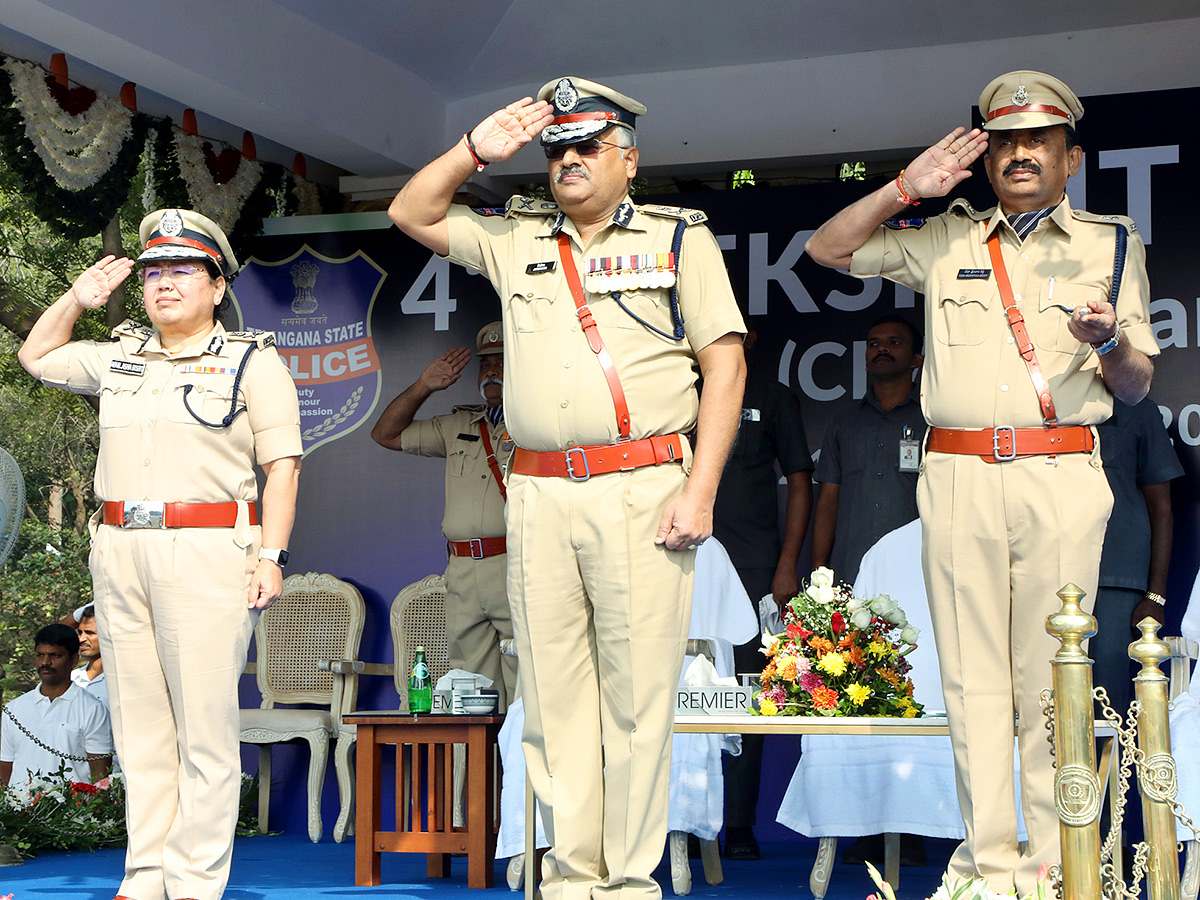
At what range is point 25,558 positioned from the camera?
22.3 ft

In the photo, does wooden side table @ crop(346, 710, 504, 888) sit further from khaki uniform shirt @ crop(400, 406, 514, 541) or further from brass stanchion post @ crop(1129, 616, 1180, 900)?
brass stanchion post @ crop(1129, 616, 1180, 900)

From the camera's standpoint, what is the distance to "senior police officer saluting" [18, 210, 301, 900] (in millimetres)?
3830

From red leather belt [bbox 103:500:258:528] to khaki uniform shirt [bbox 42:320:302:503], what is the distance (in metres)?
0.03

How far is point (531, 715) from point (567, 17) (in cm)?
424

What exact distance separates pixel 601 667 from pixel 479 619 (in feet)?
9.94

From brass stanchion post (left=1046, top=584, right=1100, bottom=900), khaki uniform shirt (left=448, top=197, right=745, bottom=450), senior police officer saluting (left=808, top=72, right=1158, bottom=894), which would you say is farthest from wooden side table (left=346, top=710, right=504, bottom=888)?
brass stanchion post (left=1046, top=584, right=1100, bottom=900)

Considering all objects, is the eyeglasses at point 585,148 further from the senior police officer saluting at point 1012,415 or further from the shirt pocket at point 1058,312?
the shirt pocket at point 1058,312

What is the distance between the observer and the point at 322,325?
7.32 m

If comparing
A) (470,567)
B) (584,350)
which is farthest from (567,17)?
(584,350)

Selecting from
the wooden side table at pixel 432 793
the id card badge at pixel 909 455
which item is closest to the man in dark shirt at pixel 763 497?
the id card badge at pixel 909 455

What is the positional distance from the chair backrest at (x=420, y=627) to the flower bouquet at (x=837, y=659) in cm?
275

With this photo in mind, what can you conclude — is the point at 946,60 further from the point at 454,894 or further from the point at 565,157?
the point at 454,894

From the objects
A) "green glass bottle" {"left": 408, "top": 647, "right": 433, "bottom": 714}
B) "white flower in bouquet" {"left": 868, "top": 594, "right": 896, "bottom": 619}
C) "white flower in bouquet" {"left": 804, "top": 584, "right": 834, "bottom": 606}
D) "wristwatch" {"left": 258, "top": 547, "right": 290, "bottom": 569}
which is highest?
"wristwatch" {"left": 258, "top": 547, "right": 290, "bottom": 569}

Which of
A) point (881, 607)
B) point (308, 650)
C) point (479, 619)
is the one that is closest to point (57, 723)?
point (308, 650)
